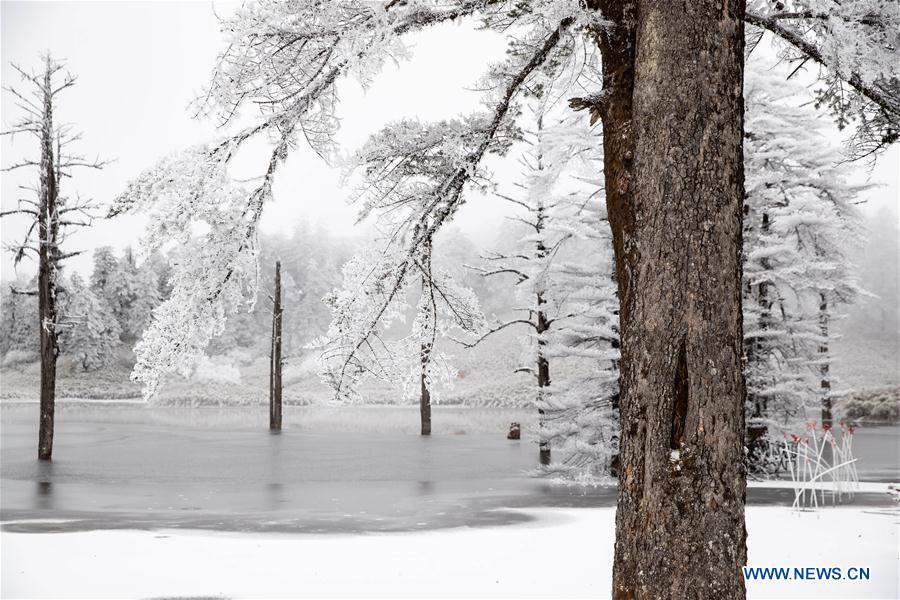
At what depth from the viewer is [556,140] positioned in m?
14.0

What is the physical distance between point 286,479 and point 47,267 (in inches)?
322

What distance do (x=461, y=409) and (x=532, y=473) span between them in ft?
93.9

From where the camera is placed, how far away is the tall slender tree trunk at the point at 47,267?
1725cm

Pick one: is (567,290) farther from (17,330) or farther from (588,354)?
(17,330)

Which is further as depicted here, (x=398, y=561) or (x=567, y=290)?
(x=567, y=290)

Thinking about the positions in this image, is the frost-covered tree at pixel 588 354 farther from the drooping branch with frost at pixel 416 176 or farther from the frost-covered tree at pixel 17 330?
the frost-covered tree at pixel 17 330

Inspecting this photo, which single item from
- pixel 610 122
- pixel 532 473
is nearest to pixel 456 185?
pixel 610 122

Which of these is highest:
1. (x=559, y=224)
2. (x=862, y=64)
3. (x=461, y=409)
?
(x=559, y=224)

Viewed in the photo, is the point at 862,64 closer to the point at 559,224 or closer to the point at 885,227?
the point at 559,224

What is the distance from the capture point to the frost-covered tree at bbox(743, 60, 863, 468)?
13844mm

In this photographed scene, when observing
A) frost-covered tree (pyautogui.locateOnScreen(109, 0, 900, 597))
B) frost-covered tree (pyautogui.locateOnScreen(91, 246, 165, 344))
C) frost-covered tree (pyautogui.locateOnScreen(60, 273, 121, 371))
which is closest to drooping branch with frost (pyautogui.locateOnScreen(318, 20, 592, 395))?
frost-covered tree (pyautogui.locateOnScreen(109, 0, 900, 597))

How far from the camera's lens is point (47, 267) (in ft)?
57.5

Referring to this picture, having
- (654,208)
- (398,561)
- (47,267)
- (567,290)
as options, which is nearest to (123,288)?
(47,267)

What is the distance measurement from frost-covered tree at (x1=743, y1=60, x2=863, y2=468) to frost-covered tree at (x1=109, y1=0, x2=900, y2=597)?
31.1 ft
